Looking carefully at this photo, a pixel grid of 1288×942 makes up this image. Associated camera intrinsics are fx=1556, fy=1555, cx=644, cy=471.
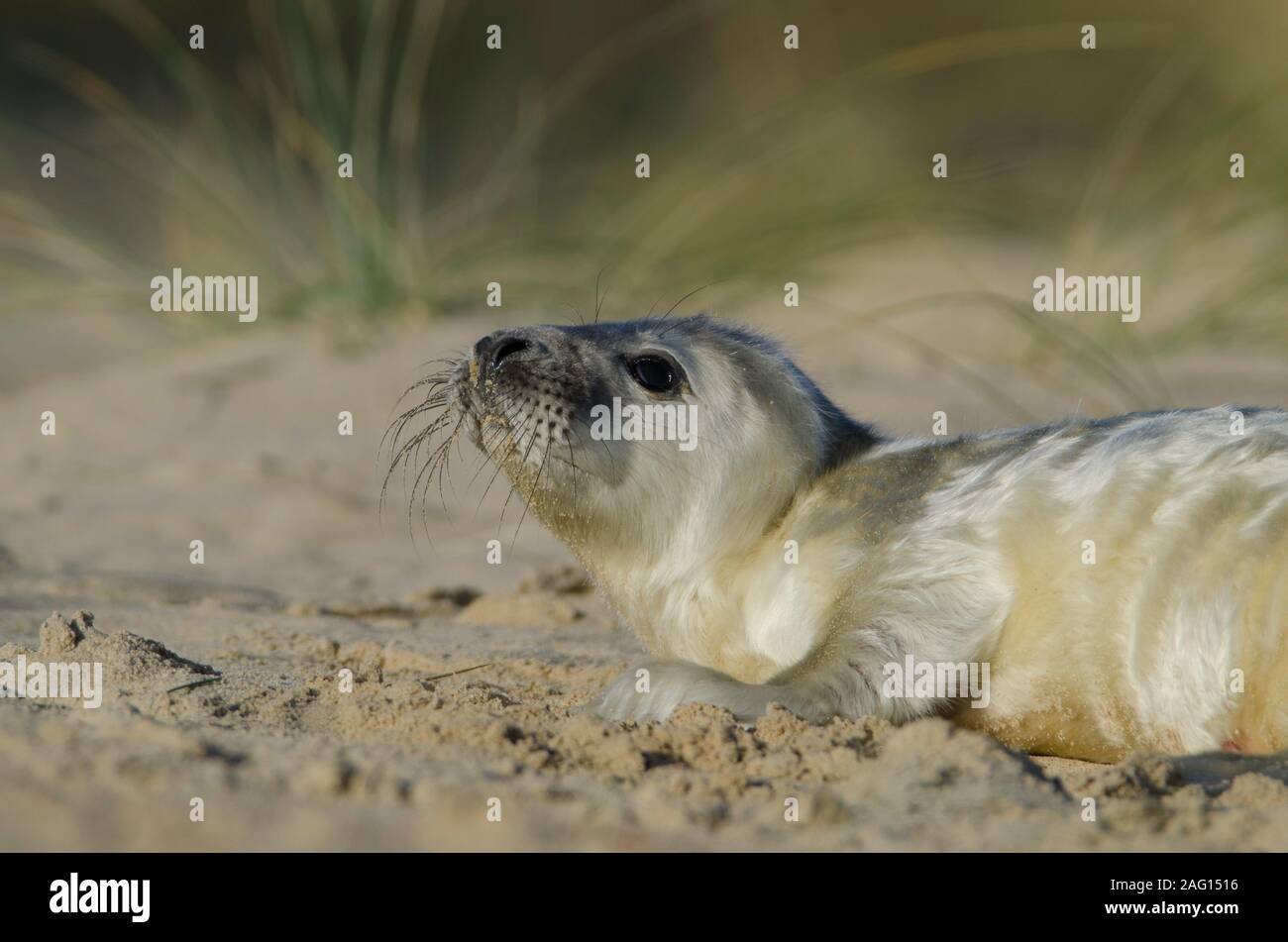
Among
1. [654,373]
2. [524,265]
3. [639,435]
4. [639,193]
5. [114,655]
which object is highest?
[639,193]

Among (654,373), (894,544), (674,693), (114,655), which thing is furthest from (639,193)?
(674,693)

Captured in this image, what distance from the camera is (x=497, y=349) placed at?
→ 12.8ft

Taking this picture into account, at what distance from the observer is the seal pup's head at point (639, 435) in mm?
3875

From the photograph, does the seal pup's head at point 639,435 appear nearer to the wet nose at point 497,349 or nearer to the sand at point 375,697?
the wet nose at point 497,349

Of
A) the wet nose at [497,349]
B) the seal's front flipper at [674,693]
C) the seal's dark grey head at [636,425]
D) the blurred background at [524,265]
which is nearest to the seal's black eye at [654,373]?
the seal's dark grey head at [636,425]

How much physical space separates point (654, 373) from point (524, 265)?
17.1ft

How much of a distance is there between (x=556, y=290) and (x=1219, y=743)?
5.55m

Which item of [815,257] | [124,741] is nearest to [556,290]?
[815,257]

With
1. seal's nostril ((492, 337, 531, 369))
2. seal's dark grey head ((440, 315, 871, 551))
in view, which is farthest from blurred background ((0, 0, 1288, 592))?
seal's nostril ((492, 337, 531, 369))

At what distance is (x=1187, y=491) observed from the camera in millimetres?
3525

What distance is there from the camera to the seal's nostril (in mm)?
3906

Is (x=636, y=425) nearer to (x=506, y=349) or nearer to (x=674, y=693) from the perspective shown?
(x=506, y=349)

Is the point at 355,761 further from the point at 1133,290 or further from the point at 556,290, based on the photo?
the point at 1133,290

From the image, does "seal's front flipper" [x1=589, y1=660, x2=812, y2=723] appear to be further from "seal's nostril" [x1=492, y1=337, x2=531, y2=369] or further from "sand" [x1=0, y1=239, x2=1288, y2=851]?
"seal's nostril" [x1=492, y1=337, x2=531, y2=369]
